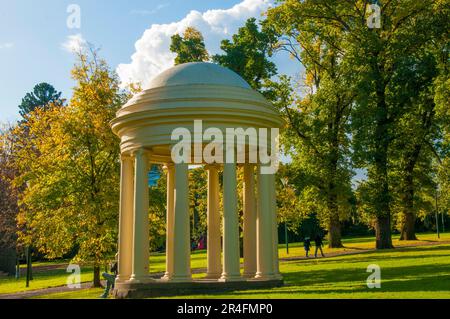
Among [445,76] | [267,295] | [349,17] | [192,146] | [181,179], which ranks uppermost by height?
[349,17]

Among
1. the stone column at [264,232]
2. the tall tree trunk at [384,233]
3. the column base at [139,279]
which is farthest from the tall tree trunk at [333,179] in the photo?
the column base at [139,279]

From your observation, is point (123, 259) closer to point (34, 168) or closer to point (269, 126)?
point (269, 126)

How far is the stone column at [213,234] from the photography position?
1097 inches

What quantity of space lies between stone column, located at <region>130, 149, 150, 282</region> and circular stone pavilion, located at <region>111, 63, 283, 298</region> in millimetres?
42

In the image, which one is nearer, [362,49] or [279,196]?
[362,49]

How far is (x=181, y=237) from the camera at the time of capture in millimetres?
22578

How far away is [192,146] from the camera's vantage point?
24.2 metres

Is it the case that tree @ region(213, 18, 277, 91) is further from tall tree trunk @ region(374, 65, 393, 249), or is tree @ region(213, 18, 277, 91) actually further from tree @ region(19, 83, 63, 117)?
tree @ region(19, 83, 63, 117)

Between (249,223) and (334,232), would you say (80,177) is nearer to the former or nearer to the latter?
(249,223)

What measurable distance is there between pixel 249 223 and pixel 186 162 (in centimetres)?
626

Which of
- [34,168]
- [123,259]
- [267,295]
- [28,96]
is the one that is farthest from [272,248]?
[28,96]

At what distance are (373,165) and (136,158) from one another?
2513cm

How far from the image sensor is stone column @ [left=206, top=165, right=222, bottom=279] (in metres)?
27.9

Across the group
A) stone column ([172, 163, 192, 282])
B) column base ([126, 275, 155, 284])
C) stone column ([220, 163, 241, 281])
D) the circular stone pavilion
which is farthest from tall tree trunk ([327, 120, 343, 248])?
column base ([126, 275, 155, 284])
